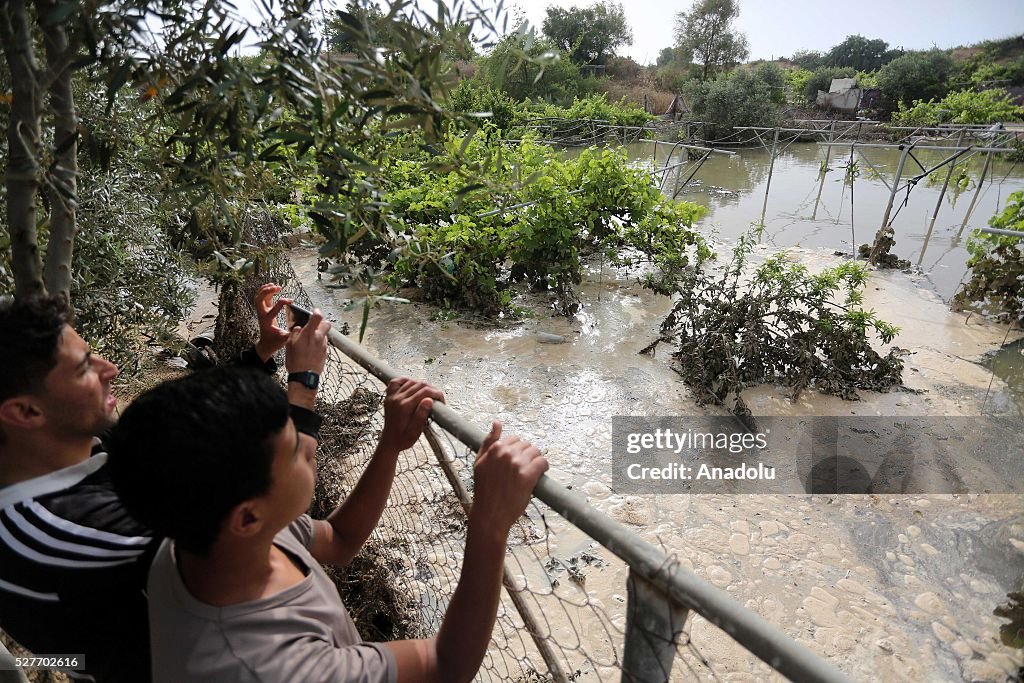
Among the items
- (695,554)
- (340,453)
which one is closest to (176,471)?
(340,453)

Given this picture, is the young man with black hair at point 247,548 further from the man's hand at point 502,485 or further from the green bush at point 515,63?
the green bush at point 515,63

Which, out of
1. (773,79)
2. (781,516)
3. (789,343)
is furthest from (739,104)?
(781,516)

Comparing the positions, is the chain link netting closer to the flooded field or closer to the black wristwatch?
the black wristwatch

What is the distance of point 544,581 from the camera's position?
140 inches

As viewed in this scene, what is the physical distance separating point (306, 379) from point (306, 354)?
7 cm

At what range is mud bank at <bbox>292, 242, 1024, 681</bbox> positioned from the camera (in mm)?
3295

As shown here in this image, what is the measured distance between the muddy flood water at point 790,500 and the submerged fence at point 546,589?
0.27 ft

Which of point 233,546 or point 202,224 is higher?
point 202,224

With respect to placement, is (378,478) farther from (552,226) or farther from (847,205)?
(847,205)

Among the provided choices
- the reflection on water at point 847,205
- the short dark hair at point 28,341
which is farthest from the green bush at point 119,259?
the reflection on water at point 847,205

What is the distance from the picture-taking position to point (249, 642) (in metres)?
0.86

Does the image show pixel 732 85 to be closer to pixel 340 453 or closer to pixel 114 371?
pixel 340 453

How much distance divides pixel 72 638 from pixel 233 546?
1.46ft

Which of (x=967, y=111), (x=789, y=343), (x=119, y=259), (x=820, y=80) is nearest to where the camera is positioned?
(x=119, y=259)
